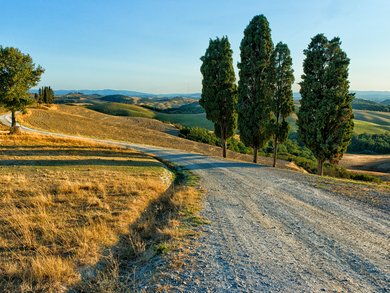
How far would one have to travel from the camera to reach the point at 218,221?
32.1 ft

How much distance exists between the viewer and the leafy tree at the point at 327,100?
26.0 metres

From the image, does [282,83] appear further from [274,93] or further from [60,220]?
[60,220]

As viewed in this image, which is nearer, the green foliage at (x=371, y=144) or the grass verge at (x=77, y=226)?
the grass verge at (x=77, y=226)

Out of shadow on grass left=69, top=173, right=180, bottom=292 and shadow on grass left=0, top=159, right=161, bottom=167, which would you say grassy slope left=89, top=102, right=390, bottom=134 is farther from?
shadow on grass left=69, top=173, right=180, bottom=292

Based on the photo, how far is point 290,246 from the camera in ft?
25.2

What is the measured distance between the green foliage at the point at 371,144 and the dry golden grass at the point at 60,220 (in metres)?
84.2

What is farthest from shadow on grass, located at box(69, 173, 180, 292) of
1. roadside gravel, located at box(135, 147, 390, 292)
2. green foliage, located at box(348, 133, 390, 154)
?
green foliage, located at box(348, 133, 390, 154)

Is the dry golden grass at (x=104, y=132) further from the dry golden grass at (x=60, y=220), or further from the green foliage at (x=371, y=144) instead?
the green foliage at (x=371, y=144)

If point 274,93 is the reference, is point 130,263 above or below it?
below

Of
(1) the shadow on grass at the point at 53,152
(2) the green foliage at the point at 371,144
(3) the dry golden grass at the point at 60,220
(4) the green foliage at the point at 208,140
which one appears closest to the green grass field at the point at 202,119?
(2) the green foliage at the point at 371,144

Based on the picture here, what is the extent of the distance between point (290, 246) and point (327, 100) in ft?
71.3

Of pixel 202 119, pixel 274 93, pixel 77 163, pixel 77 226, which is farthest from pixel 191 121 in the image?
pixel 77 226

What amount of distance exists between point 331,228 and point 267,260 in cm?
351

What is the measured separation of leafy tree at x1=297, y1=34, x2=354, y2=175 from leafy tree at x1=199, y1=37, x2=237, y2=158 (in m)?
9.49
